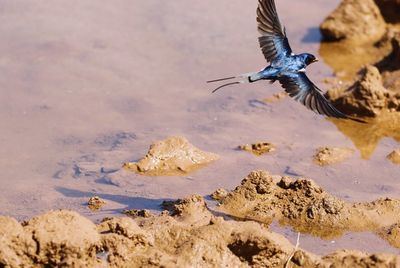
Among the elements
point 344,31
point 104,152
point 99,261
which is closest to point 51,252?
point 99,261

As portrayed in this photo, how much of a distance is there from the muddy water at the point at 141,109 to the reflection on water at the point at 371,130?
79 millimetres

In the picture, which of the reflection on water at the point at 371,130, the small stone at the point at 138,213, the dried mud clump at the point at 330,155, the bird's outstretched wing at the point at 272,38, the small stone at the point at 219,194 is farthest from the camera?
the reflection on water at the point at 371,130

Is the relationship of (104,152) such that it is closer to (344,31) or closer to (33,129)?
(33,129)

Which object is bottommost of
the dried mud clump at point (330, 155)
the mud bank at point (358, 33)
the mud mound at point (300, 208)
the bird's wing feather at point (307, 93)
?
the mud mound at point (300, 208)

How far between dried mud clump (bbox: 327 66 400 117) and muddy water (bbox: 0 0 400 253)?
288 mm

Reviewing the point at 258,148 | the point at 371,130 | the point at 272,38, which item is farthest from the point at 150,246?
the point at 371,130

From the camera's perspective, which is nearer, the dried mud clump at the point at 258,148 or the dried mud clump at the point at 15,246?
the dried mud clump at the point at 15,246

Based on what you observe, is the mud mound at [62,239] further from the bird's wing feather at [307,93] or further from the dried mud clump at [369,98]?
the dried mud clump at [369,98]

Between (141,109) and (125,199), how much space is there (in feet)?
6.15

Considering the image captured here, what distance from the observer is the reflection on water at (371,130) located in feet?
29.0

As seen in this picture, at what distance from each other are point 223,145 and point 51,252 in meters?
3.31

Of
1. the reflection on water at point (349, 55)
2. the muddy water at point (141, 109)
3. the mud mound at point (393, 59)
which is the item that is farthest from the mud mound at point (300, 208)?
the reflection on water at point (349, 55)

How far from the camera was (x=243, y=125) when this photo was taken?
8.88 metres

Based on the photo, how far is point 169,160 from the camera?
773 centimetres
